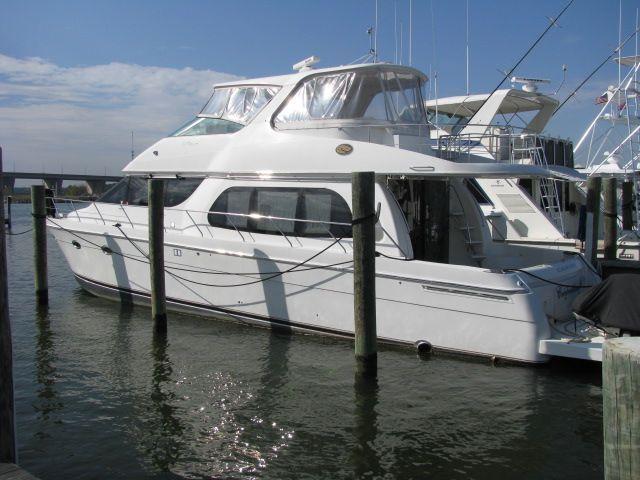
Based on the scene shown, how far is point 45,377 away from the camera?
285 inches

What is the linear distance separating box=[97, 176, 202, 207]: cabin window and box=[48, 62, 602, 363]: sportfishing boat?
32 mm

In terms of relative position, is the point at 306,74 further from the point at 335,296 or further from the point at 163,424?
the point at 163,424

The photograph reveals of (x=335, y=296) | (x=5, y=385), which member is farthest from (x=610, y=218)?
(x=5, y=385)

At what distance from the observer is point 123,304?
10898 millimetres

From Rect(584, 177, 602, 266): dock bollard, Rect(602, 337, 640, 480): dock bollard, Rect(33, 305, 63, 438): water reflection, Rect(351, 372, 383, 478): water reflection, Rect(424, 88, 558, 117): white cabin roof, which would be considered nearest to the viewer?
Rect(602, 337, 640, 480): dock bollard

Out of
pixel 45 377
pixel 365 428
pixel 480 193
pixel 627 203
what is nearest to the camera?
pixel 365 428

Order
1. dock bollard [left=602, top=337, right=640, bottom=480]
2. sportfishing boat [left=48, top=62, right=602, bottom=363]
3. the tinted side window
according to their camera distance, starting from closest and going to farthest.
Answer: dock bollard [left=602, top=337, right=640, bottom=480]
sportfishing boat [left=48, top=62, right=602, bottom=363]
the tinted side window

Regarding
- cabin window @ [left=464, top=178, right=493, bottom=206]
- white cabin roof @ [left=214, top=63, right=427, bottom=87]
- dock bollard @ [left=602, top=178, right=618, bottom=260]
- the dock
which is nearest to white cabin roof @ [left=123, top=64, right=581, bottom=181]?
white cabin roof @ [left=214, top=63, right=427, bottom=87]

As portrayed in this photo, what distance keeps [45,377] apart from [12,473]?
3.97 m

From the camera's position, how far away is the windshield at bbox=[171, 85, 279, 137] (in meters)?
9.92

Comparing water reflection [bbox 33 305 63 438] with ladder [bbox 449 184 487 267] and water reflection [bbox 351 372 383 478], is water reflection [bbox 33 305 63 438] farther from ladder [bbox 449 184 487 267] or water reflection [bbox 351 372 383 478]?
ladder [bbox 449 184 487 267]

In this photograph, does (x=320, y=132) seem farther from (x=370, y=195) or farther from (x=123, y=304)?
(x=123, y=304)

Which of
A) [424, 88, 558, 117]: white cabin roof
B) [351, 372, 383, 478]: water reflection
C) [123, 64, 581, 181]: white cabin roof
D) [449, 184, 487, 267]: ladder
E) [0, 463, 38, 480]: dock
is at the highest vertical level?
[424, 88, 558, 117]: white cabin roof

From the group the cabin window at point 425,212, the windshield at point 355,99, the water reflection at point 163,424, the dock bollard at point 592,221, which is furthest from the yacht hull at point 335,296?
the windshield at point 355,99
